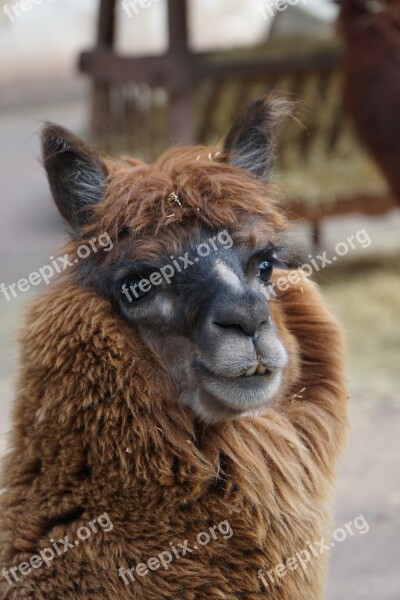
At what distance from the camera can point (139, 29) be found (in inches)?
779

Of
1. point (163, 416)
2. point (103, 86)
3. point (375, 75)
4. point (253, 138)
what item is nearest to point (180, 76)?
point (103, 86)

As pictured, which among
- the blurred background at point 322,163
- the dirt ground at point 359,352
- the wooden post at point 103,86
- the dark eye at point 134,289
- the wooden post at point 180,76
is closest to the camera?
the dark eye at point 134,289

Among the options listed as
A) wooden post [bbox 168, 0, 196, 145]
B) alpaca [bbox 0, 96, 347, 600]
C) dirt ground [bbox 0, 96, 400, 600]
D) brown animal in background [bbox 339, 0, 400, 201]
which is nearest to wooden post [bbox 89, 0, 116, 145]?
wooden post [bbox 168, 0, 196, 145]

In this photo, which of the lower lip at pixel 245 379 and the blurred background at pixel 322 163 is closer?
the lower lip at pixel 245 379

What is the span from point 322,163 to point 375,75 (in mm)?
2657

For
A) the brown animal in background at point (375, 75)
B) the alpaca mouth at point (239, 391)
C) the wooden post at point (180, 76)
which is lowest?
the alpaca mouth at point (239, 391)

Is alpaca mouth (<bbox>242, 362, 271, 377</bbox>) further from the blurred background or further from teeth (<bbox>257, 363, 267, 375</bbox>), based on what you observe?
the blurred background

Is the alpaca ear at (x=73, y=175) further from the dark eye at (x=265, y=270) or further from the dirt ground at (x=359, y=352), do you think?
the dark eye at (x=265, y=270)

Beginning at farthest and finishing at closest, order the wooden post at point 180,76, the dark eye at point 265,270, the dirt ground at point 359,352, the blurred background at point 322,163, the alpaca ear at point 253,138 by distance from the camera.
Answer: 1. the wooden post at point 180,76
2. the blurred background at point 322,163
3. the dirt ground at point 359,352
4. the alpaca ear at point 253,138
5. the dark eye at point 265,270

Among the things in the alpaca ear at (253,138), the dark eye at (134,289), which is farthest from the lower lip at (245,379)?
the alpaca ear at (253,138)

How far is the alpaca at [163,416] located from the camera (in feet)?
8.39

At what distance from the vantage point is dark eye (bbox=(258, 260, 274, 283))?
9.15 feet

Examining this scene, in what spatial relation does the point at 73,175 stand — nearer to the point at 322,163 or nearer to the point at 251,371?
the point at 251,371

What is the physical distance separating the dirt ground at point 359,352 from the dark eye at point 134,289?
1.24 ft
